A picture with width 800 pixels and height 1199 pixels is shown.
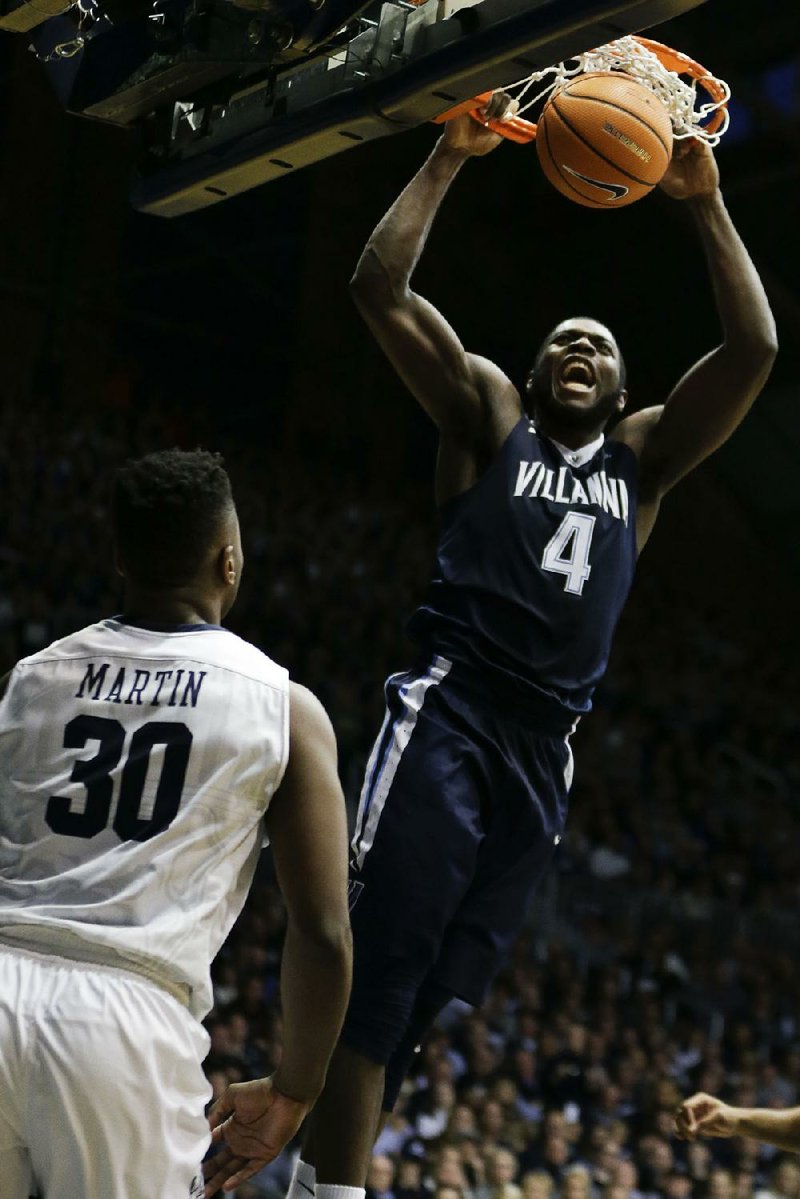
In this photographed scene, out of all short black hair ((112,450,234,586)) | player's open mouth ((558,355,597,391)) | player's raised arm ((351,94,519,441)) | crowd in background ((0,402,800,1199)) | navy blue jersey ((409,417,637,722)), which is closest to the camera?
short black hair ((112,450,234,586))

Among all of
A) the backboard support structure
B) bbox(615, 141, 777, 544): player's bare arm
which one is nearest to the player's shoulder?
bbox(615, 141, 777, 544): player's bare arm

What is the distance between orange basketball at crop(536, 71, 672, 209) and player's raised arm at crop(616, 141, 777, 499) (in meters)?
0.17

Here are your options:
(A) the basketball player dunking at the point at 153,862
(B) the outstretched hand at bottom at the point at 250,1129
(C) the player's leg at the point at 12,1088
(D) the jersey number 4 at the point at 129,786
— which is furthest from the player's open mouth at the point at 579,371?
(C) the player's leg at the point at 12,1088

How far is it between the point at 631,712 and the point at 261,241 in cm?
745

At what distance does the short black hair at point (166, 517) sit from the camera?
9.07ft

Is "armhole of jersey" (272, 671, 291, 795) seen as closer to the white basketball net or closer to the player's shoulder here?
the player's shoulder

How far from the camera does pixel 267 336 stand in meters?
18.6

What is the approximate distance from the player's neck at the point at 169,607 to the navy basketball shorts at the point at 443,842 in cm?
104

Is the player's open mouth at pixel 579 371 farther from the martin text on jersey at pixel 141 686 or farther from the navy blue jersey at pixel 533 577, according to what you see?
the martin text on jersey at pixel 141 686

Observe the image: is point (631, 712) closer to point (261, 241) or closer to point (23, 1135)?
point (261, 241)

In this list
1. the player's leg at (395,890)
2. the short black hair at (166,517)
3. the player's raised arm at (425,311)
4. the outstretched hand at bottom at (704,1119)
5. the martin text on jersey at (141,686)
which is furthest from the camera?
the outstretched hand at bottom at (704,1119)

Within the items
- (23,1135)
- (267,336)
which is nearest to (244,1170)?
(23,1135)

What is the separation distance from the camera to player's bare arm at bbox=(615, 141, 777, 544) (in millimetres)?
4137

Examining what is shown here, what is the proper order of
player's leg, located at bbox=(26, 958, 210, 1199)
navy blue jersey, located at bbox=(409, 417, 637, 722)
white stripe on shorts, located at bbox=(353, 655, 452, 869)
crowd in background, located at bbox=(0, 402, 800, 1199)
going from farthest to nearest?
crowd in background, located at bbox=(0, 402, 800, 1199), navy blue jersey, located at bbox=(409, 417, 637, 722), white stripe on shorts, located at bbox=(353, 655, 452, 869), player's leg, located at bbox=(26, 958, 210, 1199)
